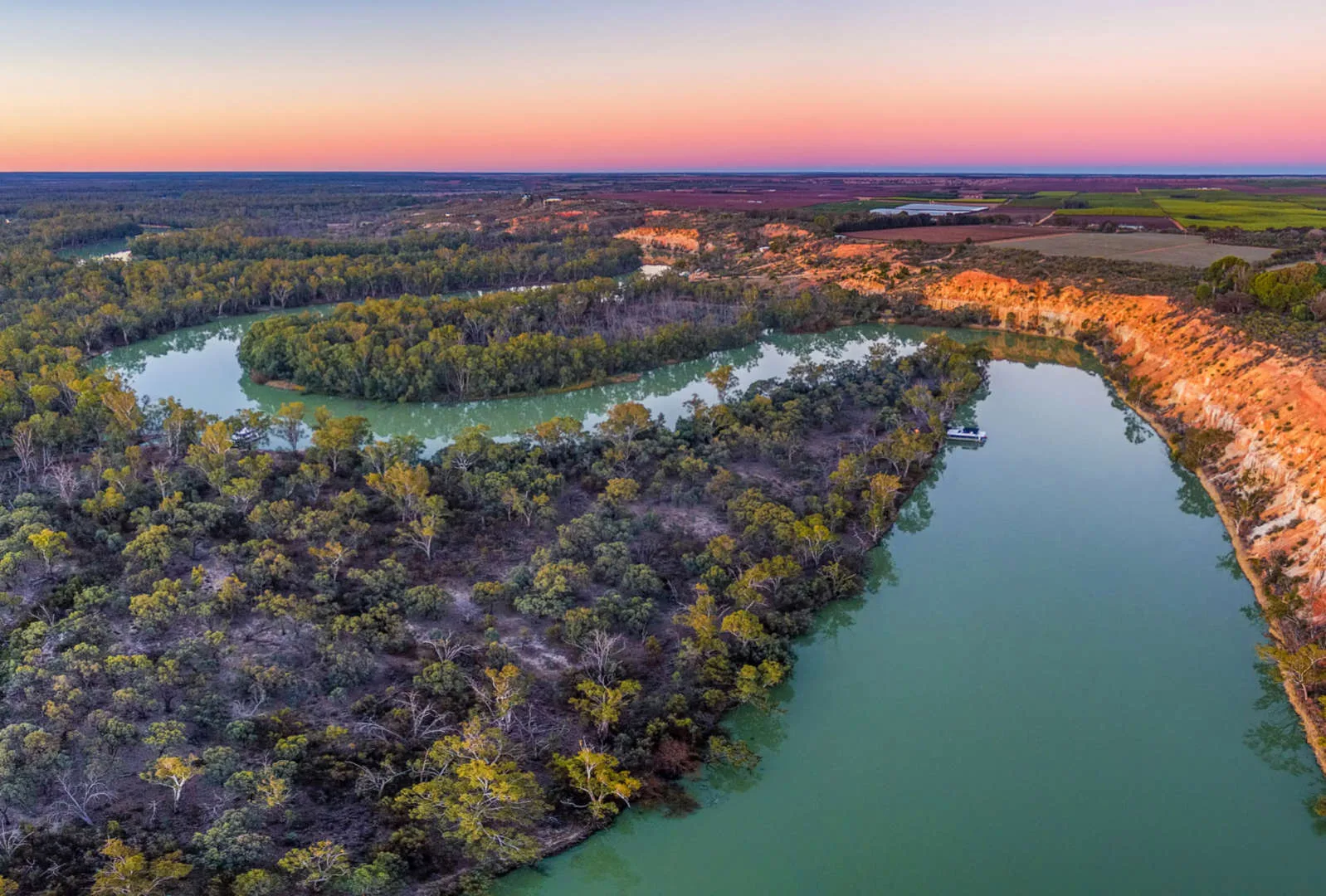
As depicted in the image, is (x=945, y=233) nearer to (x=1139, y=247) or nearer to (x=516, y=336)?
(x=1139, y=247)

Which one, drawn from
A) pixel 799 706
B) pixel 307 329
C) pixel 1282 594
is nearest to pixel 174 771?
pixel 799 706

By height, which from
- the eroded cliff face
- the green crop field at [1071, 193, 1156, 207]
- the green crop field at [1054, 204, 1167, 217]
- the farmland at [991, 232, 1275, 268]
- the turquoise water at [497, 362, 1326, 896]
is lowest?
the turquoise water at [497, 362, 1326, 896]

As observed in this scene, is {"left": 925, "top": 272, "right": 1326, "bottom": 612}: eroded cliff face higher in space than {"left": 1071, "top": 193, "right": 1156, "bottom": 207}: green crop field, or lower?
lower

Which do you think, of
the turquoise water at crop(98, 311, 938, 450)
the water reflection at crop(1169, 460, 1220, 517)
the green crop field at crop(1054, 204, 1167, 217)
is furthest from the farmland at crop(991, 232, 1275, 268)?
the water reflection at crop(1169, 460, 1220, 517)

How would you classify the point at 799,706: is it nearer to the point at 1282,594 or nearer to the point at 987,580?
the point at 987,580

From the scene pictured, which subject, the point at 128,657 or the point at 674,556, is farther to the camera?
the point at 674,556

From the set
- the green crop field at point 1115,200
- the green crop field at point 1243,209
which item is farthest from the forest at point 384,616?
the green crop field at point 1115,200

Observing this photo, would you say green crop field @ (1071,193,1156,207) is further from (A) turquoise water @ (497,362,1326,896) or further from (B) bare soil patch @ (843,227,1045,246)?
(A) turquoise water @ (497,362,1326,896)
